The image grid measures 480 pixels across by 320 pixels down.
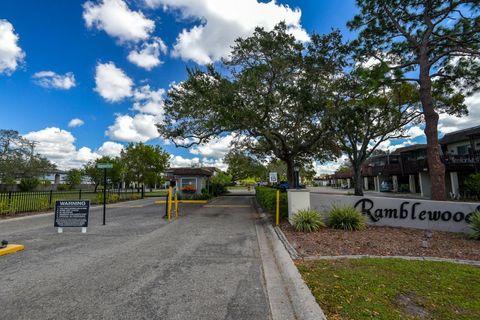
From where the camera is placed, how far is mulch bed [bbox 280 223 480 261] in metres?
5.12

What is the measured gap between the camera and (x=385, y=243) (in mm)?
5824

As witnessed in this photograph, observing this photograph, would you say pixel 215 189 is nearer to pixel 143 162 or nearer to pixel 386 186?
pixel 143 162

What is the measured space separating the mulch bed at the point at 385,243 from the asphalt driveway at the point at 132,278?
1.45 metres

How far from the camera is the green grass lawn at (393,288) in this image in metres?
2.75

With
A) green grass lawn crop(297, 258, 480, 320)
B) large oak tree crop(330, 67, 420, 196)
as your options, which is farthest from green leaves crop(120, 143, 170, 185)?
green grass lawn crop(297, 258, 480, 320)

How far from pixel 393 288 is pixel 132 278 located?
13.3ft

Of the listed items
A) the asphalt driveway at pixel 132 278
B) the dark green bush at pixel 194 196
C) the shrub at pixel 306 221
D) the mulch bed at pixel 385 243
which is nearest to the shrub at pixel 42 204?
the asphalt driveway at pixel 132 278

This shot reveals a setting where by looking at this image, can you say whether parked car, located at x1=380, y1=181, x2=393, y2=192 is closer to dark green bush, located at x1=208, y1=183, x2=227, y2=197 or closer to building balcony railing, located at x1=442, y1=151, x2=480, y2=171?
building balcony railing, located at x1=442, y1=151, x2=480, y2=171

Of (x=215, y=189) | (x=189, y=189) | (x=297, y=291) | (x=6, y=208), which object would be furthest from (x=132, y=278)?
(x=215, y=189)

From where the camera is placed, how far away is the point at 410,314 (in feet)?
8.85

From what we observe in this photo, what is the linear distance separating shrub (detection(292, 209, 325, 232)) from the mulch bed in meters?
0.24

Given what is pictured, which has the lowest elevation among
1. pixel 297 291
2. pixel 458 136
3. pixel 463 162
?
pixel 297 291

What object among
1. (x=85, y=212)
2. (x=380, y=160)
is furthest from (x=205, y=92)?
(x=380, y=160)

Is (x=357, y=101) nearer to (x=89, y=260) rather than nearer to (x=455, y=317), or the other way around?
(x=455, y=317)
